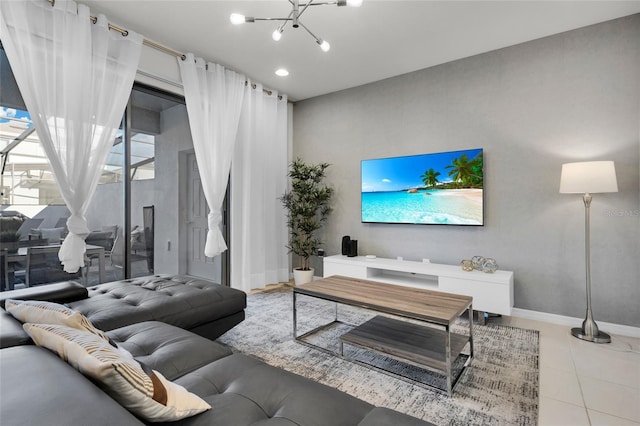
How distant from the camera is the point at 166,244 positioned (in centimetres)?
383

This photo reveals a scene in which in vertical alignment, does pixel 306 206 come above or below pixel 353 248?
above

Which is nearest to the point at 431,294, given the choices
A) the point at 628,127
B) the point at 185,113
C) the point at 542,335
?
the point at 542,335

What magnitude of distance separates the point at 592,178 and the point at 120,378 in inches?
133

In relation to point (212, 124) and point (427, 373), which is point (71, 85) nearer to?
point (212, 124)

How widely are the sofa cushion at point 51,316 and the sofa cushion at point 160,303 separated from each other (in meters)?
0.49

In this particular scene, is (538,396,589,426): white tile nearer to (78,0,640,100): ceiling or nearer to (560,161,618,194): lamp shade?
(560,161,618,194): lamp shade

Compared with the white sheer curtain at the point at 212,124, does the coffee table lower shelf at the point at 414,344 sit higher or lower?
lower

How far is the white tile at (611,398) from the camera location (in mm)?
1775

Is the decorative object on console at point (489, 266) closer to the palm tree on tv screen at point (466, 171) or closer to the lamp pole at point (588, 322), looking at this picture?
the lamp pole at point (588, 322)

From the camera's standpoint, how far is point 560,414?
175cm

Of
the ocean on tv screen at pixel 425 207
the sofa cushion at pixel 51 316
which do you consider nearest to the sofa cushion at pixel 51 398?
the sofa cushion at pixel 51 316

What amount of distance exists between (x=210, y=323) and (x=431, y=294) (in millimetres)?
1665

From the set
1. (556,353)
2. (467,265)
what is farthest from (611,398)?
(467,265)

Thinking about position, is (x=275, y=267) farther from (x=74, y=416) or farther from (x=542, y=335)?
(x=74, y=416)
